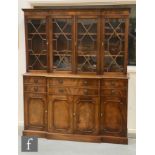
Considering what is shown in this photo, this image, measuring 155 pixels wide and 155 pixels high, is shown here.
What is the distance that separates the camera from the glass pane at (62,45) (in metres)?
4.45

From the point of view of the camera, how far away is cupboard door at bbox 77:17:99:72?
4375 millimetres

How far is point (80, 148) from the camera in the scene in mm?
4125

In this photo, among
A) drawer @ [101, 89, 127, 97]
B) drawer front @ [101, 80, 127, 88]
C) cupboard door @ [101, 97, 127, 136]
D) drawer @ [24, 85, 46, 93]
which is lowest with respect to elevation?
cupboard door @ [101, 97, 127, 136]

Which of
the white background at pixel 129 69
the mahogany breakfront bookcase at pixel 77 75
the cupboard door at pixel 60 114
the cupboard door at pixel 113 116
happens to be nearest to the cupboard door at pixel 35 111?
the mahogany breakfront bookcase at pixel 77 75

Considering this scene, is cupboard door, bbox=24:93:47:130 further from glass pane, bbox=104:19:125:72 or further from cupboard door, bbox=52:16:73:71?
glass pane, bbox=104:19:125:72

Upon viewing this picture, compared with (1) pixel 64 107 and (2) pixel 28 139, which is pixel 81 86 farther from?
(2) pixel 28 139

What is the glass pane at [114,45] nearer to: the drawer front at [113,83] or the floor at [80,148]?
the drawer front at [113,83]

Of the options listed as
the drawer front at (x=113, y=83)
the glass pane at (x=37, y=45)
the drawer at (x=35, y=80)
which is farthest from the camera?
the glass pane at (x=37, y=45)

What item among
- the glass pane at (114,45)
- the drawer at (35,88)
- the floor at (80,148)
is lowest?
the floor at (80,148)

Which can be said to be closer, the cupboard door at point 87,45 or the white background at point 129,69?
the cupboard door at point 87,45

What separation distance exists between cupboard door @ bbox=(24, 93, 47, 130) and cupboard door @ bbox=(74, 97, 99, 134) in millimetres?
549

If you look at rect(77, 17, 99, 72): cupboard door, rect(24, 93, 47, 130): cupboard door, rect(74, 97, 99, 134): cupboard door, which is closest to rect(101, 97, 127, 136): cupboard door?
rect(74, 97, 99, 134): cupboard door
